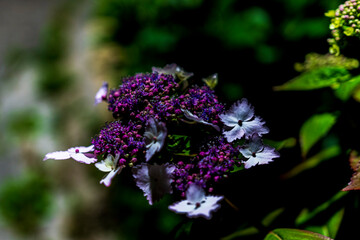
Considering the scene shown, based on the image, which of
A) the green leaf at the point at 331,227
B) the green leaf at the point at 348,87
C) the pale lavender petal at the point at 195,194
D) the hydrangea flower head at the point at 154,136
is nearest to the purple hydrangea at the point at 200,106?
the hydrangea flower head at the point at 154,136

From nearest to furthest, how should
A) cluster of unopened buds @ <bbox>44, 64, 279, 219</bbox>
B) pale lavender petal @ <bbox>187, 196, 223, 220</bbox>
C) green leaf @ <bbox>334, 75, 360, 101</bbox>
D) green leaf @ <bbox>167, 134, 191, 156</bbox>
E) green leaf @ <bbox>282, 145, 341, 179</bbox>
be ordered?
pale lavender petal @ <bbox>187, 196, 223, 220</bbox> < cluster of unopened buds @ <bbox>44, 64, 279, 219</bbox> < green leaf @ <bbox>167, 134, 191, 156</bbox> < green leaf @ <bbox>334, 75, 360, 101</bbox> < green leaf @ <bbox>282, 145, 341, 179</bbox>

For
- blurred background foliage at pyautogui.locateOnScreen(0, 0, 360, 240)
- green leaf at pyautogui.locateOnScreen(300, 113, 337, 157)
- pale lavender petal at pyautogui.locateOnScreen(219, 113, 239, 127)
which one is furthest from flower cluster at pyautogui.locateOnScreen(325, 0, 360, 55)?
pale lavender petal at pyautogui.locateOnScreen(219, 113, 239, 127)

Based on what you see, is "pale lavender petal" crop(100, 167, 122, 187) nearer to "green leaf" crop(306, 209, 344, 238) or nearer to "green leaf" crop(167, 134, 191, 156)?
"green leaf" crop(167, 134, 191, 156)

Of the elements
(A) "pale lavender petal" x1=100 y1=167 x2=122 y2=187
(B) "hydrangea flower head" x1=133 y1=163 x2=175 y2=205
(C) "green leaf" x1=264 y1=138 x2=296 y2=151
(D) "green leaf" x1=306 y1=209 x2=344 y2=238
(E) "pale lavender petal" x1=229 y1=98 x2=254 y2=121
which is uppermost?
(E) "pale lavender petal" x1=229 y1=98 x2=254 y2=121

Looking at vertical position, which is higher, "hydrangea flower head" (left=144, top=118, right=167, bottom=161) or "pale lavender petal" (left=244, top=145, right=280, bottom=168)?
"hydrangea flower head" (left=144, top=118, right=167, bottom=161)

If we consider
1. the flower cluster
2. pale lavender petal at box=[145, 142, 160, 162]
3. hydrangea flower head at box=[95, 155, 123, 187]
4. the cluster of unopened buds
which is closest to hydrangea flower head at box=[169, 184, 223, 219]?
the cluster of unopened buds

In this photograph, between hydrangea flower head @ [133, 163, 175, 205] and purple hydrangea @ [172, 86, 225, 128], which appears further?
purple hydrangea @ [172, 86, 225, 128]

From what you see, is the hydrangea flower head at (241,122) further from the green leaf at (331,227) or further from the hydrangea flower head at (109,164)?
the green leaf at (331,227)

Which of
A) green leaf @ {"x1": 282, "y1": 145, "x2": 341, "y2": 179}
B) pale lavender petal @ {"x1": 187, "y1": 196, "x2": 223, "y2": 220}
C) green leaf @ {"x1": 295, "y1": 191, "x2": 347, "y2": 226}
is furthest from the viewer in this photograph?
green leaf @ {"x1": 282, "y1": 145, "x2": 341, "y2": 179}
